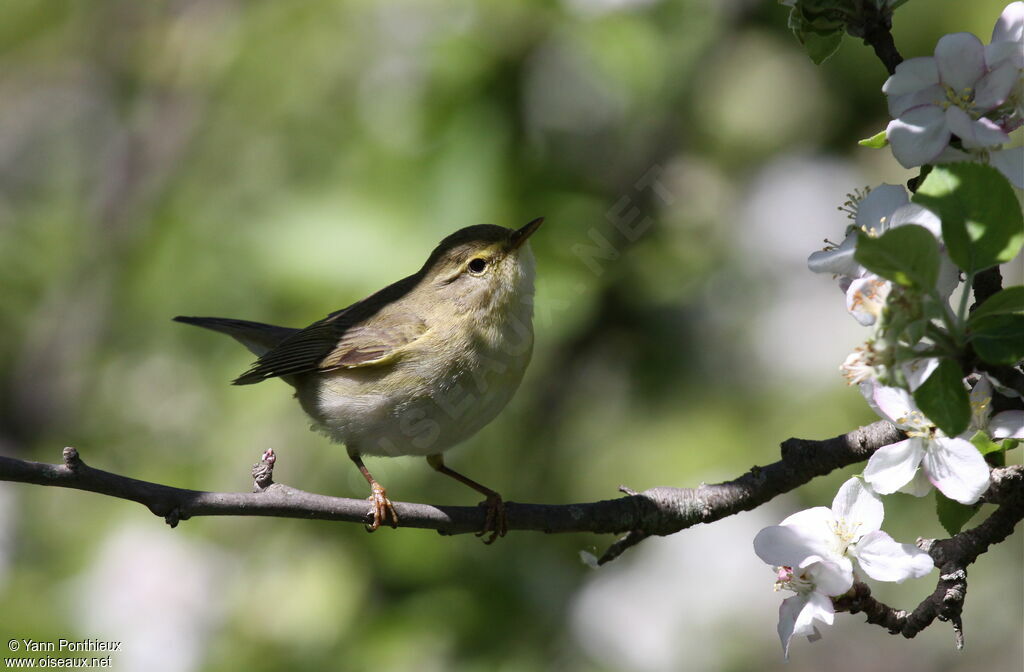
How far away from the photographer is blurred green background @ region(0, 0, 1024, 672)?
133 inches

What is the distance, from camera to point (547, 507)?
208cm

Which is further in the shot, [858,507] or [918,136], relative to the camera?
[858,507]

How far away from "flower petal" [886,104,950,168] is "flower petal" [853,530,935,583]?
55 cm

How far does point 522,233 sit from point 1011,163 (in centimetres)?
202

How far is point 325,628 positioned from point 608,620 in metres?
1.05

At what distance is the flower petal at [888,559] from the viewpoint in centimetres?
139

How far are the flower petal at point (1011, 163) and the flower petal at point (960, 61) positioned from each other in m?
0.11

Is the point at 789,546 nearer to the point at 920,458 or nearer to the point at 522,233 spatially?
the point at 920,458

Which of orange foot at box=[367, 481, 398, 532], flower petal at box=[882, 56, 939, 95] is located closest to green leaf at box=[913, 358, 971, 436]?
flower petal at box=[882, 56, 939, 95]

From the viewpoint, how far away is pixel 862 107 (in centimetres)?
465

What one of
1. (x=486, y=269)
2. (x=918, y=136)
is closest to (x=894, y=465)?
(x=918, y=136)

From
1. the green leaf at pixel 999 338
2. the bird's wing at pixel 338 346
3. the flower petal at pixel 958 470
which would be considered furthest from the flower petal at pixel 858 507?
the bird's wing at pixel 338 346

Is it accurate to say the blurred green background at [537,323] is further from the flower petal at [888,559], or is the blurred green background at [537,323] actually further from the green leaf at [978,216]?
the green leaf at [978,216]

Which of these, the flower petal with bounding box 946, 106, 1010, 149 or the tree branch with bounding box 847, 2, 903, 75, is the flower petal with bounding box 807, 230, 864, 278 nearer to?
the flower petal with bounding box 946, 106, 1010, 149
